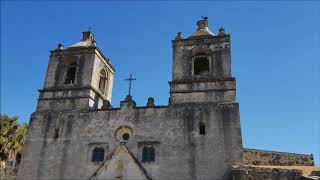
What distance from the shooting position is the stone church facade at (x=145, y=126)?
20734mm

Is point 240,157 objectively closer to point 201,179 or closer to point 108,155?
point 201,179

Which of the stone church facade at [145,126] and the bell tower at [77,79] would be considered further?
the bell tower at [77,79]

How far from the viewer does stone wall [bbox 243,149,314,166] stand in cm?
2476

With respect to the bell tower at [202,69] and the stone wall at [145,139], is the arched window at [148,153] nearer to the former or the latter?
the stone wall at [145,139]

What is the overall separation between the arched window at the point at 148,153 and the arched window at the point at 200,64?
563 cm

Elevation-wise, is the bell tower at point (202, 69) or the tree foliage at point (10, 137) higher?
the bell tower at point (202, 69)

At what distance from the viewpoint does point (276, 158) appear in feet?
81.9

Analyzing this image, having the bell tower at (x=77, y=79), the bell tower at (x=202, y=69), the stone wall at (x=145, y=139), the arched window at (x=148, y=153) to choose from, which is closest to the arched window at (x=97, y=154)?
the stone wall at (x=145, y=139)

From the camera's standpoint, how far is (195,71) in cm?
2445

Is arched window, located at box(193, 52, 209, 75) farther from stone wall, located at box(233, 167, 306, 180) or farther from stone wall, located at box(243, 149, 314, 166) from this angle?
stone wall, located at box(233, 167, 306, 180)

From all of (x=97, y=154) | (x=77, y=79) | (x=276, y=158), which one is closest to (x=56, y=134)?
(x=97, y=154)

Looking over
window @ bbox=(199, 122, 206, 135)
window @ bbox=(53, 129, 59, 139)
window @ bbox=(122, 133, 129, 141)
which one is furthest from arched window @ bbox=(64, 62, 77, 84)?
window @ bbox=(199, 122, 206, 135)

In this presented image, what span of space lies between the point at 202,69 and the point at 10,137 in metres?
12.5

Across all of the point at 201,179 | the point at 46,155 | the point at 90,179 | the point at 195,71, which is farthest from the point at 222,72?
the point at 46,155
